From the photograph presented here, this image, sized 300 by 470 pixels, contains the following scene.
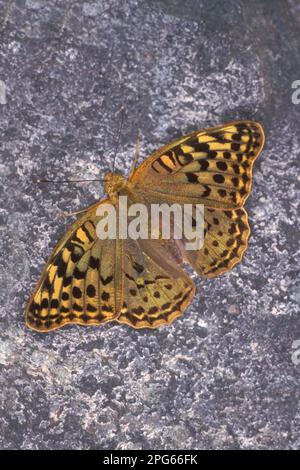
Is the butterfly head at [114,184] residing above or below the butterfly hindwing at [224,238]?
above

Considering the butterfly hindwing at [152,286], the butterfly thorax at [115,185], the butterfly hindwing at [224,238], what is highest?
the butterfly thorax at [115,185]

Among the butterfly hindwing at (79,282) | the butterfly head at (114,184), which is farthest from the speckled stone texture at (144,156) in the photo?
the butterfly hindwing at (79,282)

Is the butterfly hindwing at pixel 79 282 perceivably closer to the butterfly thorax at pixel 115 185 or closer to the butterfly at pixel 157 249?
the butterfly at pixel 157 249

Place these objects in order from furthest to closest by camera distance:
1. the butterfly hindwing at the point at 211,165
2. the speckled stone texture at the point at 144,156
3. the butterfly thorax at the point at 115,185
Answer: the speckled stone texture at the point at 144,156
the butterfly thorax at the point at 115,185
the butterfly hindwing at the point at 211,165

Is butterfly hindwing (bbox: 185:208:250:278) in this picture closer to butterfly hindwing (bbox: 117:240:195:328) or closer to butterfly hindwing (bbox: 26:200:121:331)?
butterfly hindwing (bbox: 117:240:195:328)

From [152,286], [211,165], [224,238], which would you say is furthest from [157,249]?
[211,165]

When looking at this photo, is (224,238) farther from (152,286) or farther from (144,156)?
(144,156)
